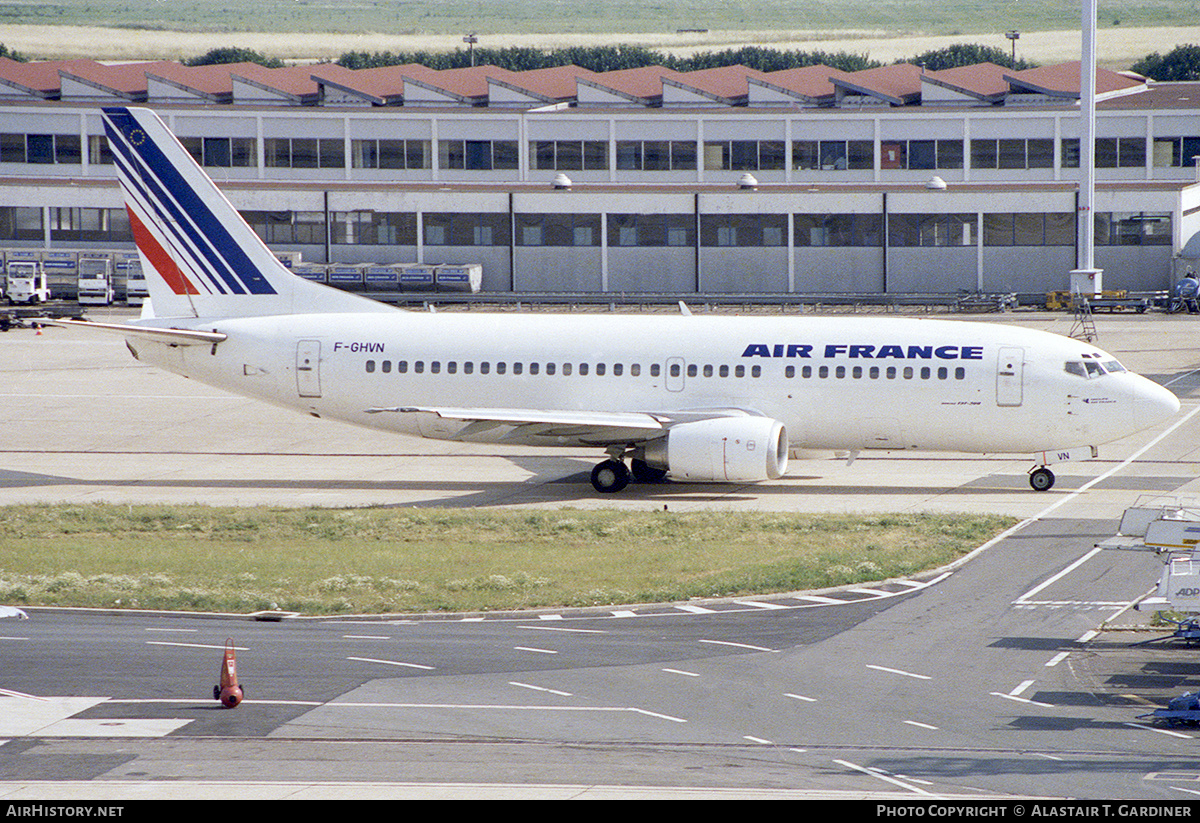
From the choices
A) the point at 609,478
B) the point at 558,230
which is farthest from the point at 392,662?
the point at 558,230

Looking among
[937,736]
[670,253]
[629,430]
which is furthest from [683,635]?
[670,253]

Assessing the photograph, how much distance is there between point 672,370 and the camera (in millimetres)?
42625

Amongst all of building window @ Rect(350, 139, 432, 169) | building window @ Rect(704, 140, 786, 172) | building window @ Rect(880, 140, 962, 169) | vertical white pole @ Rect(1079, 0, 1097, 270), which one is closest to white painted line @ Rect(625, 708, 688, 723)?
vertical white pole @ Rect(1079, 0, 1097, 270)

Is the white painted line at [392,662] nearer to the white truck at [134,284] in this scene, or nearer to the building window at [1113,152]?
the white truck at [134,284]

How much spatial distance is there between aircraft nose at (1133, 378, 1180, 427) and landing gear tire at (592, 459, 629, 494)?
14.3 m

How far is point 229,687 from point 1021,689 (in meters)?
12.5

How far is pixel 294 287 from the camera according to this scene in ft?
151

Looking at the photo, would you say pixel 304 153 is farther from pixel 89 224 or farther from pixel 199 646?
pixel 199 646

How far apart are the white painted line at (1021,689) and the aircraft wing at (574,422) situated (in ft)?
59.3

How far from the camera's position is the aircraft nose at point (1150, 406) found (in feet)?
133

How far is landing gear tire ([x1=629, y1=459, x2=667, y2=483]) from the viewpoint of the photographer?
143ft

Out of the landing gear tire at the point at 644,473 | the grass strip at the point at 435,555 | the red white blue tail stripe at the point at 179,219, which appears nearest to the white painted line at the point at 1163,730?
the grass strip at the point at 435,555

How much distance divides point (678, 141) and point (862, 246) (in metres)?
17.2

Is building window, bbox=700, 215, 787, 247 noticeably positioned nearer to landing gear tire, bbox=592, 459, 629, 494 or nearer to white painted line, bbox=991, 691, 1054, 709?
landing gear tire, bbox=592, 459, 629, 494
